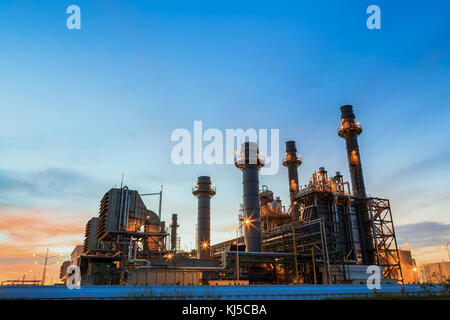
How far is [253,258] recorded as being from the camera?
135ft

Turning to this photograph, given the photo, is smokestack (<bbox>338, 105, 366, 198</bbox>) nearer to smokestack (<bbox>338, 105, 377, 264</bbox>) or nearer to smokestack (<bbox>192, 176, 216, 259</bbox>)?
smokestack (<bbox>338, 105, 377, 264</bbox>)

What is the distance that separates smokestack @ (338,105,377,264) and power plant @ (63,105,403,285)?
0.16 meters

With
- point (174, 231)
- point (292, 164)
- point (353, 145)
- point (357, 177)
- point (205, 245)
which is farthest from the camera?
point (174, 231)

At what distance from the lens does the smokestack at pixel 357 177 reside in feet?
177

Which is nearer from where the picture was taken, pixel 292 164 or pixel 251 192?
pixel 251 192

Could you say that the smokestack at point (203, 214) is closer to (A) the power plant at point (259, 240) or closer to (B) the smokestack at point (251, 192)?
(A) the power plant at point (259, 240)

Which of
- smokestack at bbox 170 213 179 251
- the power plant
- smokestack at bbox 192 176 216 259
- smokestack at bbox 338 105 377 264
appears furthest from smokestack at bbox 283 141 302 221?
smokestack at bbox 170 213 179 251

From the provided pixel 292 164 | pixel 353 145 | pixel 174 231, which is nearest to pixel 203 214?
pixel 292 164

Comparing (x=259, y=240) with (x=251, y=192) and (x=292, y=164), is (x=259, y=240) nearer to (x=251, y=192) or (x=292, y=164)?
(x=251, y=192)

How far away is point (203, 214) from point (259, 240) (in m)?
16.8

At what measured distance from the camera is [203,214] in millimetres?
60781

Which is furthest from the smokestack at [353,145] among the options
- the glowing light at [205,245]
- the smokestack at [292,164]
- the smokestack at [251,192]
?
the glowing light at [205,245]
